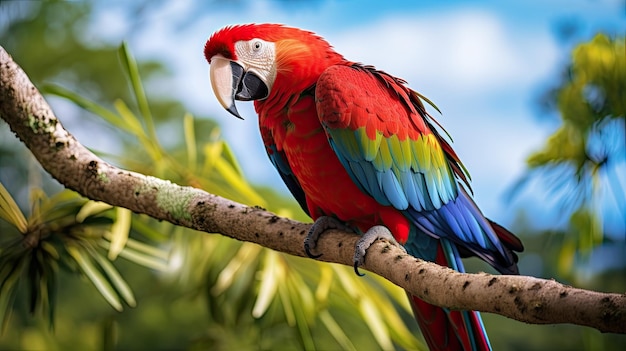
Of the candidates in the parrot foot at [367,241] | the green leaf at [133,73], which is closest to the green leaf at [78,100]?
the green leaf at [133,73]

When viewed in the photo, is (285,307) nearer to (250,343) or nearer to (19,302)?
(250,343)

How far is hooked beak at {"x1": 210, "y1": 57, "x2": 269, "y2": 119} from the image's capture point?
3.48ft

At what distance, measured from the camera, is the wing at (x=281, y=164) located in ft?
3.96

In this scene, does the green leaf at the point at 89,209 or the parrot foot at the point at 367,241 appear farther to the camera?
the green leaf at the point at 89,209

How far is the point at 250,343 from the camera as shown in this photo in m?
1.95

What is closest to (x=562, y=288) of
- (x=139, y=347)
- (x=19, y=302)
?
(x=139, y=347)

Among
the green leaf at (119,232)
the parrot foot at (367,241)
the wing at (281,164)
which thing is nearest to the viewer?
the parrot foot at (367,241)

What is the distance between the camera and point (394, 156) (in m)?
1.08

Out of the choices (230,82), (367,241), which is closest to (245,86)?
(230,82)

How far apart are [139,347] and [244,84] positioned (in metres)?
2.60

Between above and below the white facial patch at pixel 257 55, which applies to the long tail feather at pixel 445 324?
below

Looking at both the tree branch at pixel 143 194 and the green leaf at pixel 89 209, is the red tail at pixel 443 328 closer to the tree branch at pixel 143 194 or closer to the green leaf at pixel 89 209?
the tree branch at pixel 143 194

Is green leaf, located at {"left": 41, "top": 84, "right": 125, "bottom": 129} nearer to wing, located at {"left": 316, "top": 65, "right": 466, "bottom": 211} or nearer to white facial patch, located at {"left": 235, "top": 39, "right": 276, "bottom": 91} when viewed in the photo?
white facial patch, located at {"left": 235, "top": 39, "right": 276, "bottom": 91}

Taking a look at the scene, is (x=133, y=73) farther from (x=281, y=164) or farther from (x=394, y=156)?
(x=394, y=156)
